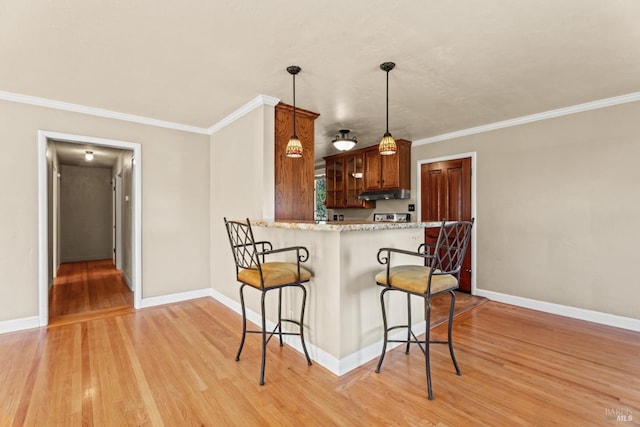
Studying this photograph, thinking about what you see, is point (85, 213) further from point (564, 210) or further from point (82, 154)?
point (564, 210)

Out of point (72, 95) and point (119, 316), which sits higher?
point (72, 95)

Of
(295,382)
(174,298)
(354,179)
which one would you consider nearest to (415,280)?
(295,382)

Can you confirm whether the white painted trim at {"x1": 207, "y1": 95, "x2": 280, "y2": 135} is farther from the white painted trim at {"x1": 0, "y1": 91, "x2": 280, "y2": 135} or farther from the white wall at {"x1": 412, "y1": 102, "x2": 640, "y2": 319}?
the white wall at {"x1": 412, "y1": 102, "x2": 640, "y2": 319}

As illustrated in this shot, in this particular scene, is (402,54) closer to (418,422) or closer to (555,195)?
(418,422)

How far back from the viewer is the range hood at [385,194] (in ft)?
16.5

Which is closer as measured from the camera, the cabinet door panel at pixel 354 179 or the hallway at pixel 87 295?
the hallway at pixel 87 295

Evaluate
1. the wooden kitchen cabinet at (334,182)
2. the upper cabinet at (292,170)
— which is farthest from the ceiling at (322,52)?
the wooden kitchen cabinet at (334,182)

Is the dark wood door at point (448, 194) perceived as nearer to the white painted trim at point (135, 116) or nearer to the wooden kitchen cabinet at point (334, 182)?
the wooden kitchen cabinet at point (334, 182)

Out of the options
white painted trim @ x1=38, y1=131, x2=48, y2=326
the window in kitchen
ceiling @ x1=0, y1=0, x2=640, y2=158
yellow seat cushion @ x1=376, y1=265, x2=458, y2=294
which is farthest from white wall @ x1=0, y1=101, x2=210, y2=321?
the window in kitchen

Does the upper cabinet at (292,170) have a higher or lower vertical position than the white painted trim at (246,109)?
lower

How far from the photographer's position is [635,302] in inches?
124

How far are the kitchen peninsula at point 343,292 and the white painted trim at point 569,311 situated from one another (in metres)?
2.31

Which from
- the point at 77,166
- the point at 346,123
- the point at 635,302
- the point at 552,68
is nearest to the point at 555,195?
the point at 635,302

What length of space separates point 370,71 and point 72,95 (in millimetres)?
2987
